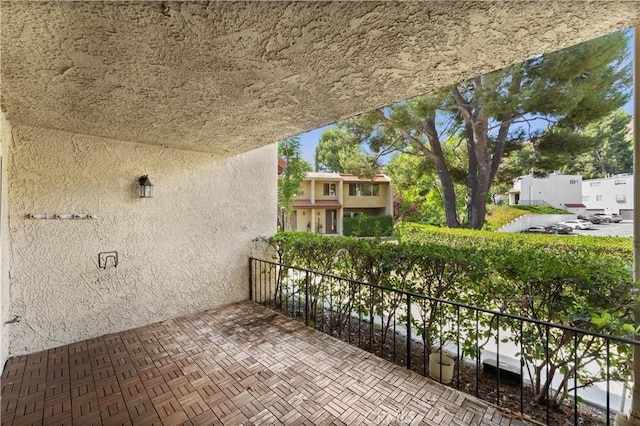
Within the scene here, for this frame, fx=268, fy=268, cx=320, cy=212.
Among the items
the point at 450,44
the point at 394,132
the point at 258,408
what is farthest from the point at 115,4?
the point at 394,132

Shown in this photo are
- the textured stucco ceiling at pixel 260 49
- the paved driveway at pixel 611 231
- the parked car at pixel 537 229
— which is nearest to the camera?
the textured stucco ceiling at pixel 260 49

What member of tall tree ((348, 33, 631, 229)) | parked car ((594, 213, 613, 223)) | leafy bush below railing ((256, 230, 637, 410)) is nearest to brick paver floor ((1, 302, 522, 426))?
leafy bush below railing ((256, 230, 637, 410))

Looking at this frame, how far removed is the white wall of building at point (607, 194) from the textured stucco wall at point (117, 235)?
2746 cm

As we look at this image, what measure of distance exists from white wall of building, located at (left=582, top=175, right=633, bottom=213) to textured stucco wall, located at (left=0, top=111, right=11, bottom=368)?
29.8 metres

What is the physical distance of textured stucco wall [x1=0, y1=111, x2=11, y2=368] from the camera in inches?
110

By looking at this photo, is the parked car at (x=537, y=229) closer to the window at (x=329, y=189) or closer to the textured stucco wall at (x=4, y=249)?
the window at (x=329, y=189)

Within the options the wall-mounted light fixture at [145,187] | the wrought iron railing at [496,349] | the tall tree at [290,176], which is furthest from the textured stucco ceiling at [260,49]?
the tall tree at [290,176]

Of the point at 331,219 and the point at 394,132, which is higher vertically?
the point at 394,132

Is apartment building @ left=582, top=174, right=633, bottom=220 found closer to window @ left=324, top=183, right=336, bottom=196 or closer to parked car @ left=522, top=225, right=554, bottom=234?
parked car @ left=522, top=225, right=554, bottom=234

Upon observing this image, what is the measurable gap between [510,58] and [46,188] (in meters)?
5.05

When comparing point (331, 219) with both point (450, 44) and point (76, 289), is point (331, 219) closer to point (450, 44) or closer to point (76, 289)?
point (76, 289)

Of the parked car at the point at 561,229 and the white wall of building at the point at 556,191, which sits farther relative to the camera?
the white wall of building at the point at 556,191

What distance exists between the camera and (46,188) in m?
3.33

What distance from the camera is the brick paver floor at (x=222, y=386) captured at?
2.28m
